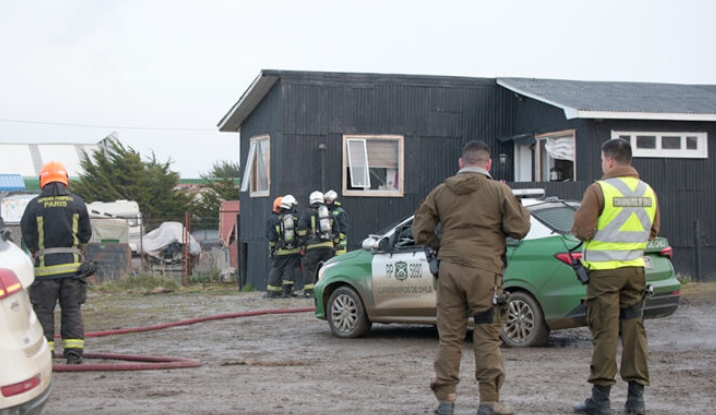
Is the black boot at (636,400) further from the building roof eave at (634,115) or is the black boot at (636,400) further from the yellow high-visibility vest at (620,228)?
the building roof eave at (634,115)

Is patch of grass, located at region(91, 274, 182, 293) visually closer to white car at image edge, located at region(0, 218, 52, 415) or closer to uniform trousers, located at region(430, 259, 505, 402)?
uniform trousers, located at region(430, 259, 505, 402)

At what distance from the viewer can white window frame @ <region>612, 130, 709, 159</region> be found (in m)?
20.1

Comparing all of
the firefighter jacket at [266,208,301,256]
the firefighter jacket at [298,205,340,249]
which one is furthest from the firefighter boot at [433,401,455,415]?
the firefighter jacket at [266,208,301,256]

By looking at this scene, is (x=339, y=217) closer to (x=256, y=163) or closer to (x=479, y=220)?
(x=256, y=163)

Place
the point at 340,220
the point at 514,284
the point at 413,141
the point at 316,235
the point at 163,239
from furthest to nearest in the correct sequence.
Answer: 1. the point at 163,239
2. the point at 413,141
3. the point at 340,220
4. the point at 316,235
5. the point at 514,284

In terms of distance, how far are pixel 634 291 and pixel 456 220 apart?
54.4 inches

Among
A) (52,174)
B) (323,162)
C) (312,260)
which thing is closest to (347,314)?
(52,174)

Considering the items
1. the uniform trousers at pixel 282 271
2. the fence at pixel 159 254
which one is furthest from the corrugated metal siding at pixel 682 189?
the fence at pixel 159 254

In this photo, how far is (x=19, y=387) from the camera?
5.08m

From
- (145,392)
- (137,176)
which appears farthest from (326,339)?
(137,176)

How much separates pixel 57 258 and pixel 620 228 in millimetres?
5659

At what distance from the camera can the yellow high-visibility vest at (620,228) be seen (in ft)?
23.1

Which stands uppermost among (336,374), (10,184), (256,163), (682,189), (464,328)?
(10,184)

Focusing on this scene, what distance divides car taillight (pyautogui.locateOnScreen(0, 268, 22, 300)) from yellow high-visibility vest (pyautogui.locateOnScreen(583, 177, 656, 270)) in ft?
13.0
